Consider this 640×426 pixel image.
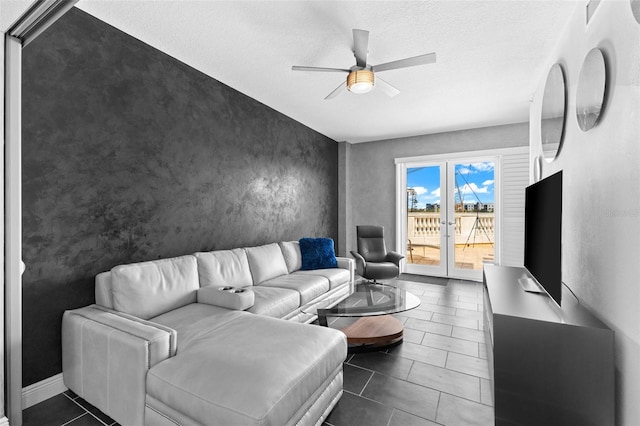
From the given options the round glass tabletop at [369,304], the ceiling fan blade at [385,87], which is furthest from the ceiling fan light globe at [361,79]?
the round glass tabletop at [369,304]

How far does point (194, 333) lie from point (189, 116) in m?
2.09

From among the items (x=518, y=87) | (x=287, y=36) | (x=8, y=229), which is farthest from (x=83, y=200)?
(x=518, y=87)

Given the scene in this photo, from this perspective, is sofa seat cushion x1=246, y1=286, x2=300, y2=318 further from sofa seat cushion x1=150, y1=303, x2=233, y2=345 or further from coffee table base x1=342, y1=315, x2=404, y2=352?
coffee table base x1=342, y1=315, x2=404, y2=352

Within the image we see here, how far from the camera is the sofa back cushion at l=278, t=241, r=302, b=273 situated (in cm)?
388

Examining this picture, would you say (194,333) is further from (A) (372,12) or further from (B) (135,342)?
(A) (372,12)

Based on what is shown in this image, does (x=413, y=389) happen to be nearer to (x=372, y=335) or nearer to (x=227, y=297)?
(x=372, y=335)

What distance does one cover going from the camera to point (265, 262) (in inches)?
135

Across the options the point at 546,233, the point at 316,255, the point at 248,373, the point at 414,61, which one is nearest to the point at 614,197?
the point at 546,233

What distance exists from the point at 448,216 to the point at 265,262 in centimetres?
359

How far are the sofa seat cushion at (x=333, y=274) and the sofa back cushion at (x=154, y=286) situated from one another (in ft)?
4.67

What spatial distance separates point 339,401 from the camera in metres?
1.92

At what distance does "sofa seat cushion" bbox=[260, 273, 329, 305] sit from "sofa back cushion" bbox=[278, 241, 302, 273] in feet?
0.97

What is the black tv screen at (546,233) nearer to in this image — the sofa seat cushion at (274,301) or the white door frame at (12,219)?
the sofa seat cushion at (274,301)

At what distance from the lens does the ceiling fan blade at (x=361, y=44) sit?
207 centimetres
